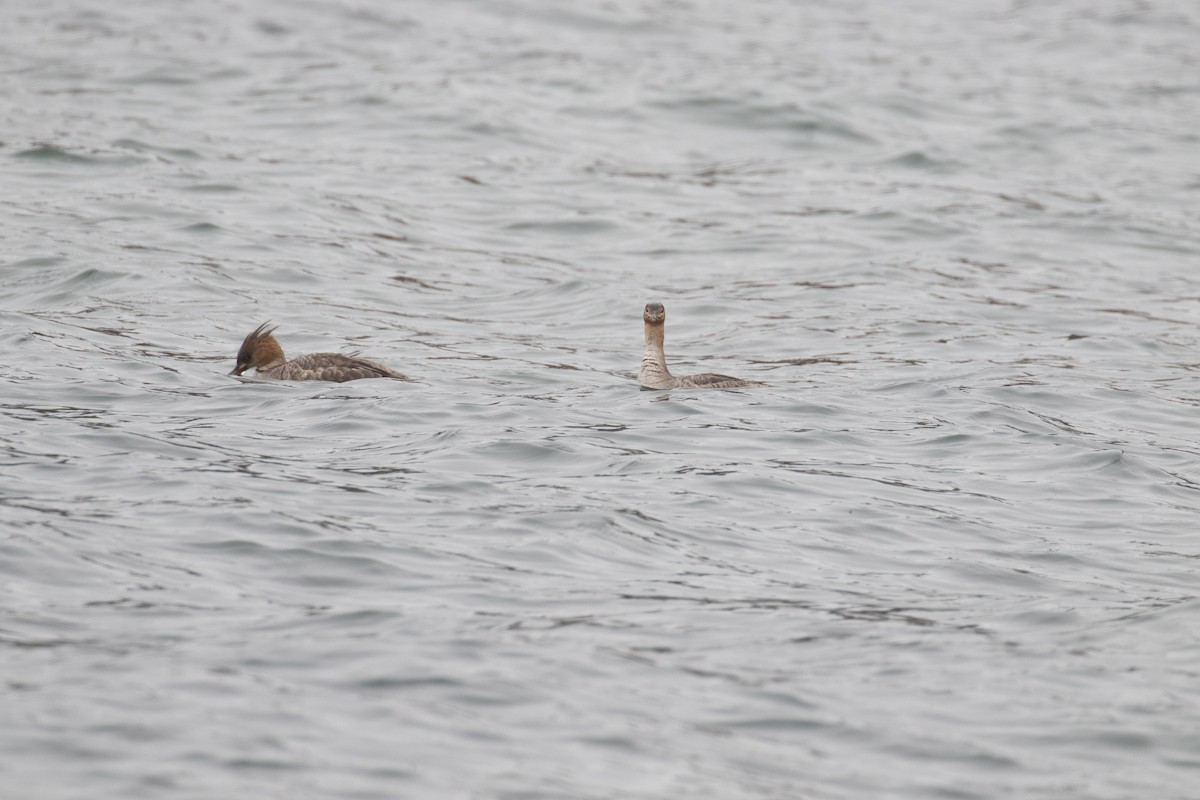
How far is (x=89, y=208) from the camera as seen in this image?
17.4 metres

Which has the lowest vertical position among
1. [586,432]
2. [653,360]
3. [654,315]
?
[586,432]

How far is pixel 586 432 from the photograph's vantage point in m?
11.3

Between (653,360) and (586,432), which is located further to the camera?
(653,360)

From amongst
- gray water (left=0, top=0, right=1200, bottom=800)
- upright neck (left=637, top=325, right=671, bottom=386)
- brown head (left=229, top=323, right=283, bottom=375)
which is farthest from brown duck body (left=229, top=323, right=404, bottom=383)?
upright neck (left=637, top=325, right=671, bottom=386)

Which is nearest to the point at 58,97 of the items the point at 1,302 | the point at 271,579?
the point at 1,302

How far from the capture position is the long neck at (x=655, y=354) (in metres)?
12.7

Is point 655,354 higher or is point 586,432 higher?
point 655,354

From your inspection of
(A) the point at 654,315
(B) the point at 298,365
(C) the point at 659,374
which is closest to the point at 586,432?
(C) the point at 659,374

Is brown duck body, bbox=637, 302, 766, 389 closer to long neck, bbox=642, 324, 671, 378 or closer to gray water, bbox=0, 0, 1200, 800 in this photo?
long neck, bbox=642, 324, 671, 378

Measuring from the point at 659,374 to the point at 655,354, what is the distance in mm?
166

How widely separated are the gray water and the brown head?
0.33 metres

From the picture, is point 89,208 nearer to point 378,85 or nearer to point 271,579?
point 378,85

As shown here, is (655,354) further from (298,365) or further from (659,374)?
(298,365)

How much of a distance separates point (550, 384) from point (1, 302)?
4.97m
